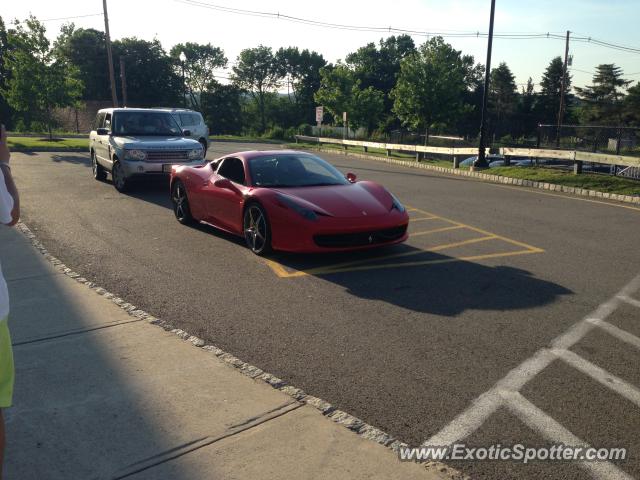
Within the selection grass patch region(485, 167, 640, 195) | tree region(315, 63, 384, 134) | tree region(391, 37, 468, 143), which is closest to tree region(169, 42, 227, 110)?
tree region(315, 63, 384, 134)

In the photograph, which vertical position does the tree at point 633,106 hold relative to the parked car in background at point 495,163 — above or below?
above

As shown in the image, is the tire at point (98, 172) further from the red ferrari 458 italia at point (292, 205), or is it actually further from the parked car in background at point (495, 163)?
the parked car in background at point (495, 163)

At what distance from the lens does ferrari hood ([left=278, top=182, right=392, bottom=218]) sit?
278 inches

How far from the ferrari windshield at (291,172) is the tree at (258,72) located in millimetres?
88672

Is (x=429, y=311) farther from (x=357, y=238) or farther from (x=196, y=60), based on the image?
(x=196, y=60)

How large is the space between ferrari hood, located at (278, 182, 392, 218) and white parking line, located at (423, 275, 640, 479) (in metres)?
2.96

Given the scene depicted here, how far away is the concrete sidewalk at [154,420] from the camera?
115 inches

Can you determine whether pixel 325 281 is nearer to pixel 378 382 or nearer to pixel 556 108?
pixel 378 382

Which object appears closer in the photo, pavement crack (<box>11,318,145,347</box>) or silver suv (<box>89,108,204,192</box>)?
pavement crack (<box>11,318,145,347</box>)

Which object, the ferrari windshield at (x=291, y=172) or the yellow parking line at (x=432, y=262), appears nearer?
the yellow parking line at (x=432, y=262)

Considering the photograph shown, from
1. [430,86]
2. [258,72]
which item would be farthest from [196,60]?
[430,86]

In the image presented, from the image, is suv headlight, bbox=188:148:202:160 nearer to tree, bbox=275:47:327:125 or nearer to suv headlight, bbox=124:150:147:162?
suv headlight, bbox=124:150:147:162

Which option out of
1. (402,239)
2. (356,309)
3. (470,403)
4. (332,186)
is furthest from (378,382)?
(332,186)

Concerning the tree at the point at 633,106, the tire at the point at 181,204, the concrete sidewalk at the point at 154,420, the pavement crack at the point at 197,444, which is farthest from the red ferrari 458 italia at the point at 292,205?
the tree at the point at 633,106
